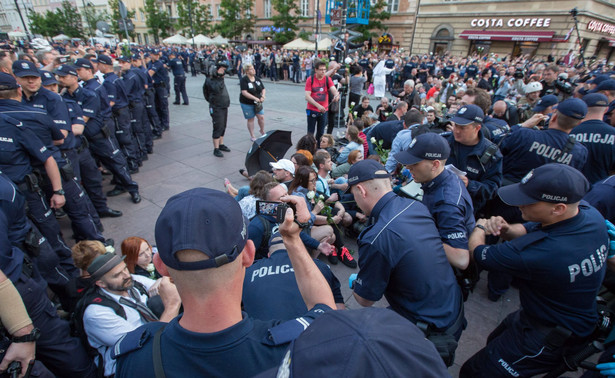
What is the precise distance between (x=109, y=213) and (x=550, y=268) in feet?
19.5

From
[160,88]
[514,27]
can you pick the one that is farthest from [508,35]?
[160,88]

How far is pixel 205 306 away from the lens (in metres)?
1.15

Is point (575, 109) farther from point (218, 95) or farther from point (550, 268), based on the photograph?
point (218, 95)

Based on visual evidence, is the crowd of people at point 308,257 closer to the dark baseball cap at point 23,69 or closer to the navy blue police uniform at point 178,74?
the dark baseball cap at point 23,69

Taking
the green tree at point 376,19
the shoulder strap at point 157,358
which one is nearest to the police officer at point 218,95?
the shoulder strap at point 157,358

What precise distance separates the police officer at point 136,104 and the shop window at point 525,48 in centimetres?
2992

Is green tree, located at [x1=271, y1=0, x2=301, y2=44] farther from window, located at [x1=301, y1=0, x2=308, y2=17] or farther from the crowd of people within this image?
the crowd of people

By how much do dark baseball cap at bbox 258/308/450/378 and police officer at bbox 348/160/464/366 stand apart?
128 centimetres

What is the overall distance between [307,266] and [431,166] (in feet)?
5.48

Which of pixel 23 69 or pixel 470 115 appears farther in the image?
pixel 23 69

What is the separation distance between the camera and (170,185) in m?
6.28

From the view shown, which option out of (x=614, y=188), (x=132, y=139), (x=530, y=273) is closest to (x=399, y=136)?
(x=614, y=188)

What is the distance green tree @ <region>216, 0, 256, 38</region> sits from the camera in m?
38.2

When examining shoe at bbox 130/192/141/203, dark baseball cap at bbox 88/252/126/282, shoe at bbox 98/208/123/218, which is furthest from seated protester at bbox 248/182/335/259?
shoe at bbox 130/192/141/203
